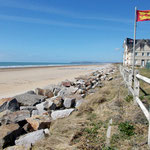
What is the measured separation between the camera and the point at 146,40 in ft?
140

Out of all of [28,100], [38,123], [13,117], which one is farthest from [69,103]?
[13,117]

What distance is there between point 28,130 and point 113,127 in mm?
2083

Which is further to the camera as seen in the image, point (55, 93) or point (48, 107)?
point (55, 93)

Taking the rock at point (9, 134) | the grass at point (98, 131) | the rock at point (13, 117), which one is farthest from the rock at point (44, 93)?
the rock at point (9, 134)

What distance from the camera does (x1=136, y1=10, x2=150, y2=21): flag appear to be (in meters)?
9.72

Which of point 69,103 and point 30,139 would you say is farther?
point 69,103

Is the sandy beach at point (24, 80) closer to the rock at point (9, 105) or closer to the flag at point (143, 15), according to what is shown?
the rock at point (9, 105)

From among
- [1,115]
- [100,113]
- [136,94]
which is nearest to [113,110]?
[100,113]

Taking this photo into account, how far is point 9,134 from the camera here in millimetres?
3180

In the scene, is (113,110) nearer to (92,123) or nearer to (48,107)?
(92,123)

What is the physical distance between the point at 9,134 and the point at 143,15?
34.2 feet

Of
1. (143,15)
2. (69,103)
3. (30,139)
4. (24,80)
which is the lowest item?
(24,80)

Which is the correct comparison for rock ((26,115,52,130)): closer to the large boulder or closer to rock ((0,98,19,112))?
rock ((0,98,19,112))

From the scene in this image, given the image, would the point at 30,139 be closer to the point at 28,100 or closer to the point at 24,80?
the point at 28,100
